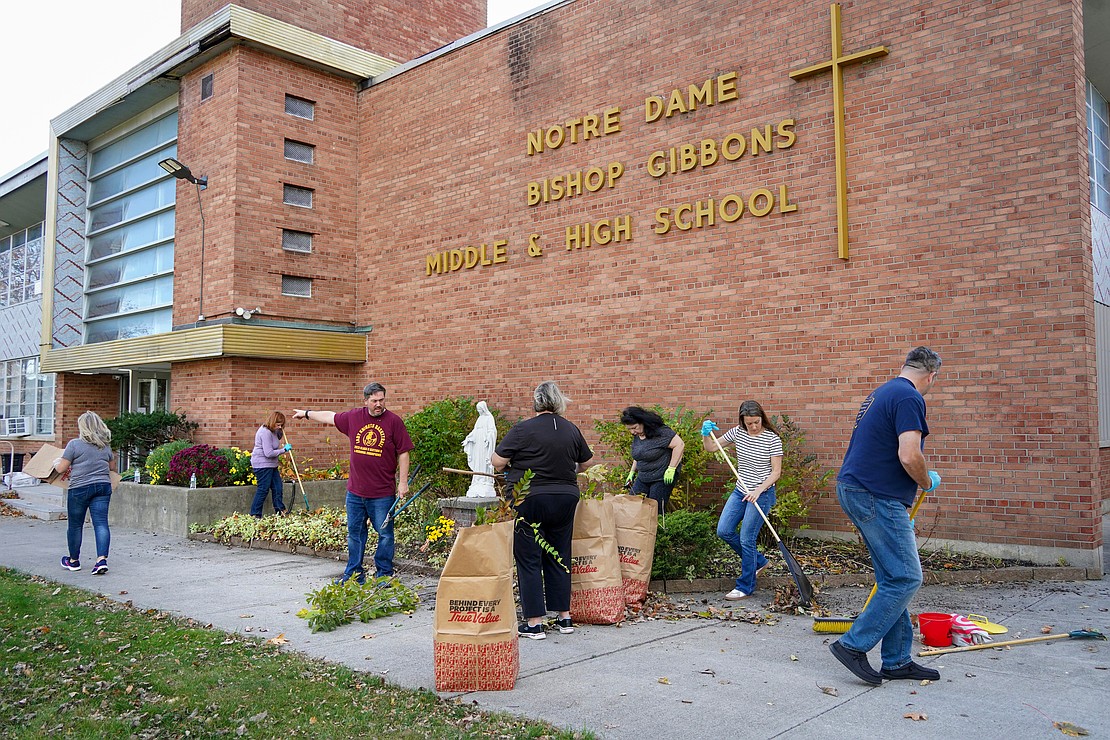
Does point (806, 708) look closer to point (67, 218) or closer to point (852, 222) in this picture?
point (852, 222)

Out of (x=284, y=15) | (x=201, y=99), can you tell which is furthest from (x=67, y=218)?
(x=284, y=15)

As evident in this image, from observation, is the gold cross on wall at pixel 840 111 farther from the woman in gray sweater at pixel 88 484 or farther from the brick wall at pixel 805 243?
the woman in gray sweater at pixel 88 484

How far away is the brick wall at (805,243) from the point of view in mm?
8164

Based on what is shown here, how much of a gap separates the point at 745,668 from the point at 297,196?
42.0 ft

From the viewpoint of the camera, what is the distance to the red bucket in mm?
5480

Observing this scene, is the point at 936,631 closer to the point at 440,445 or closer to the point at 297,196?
the point at 440,445

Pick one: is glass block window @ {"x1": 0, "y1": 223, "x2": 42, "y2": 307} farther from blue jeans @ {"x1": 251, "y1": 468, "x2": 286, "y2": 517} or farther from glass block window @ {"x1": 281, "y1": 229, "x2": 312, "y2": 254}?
blue jeans @ {"x1": 251, "y1": 468, "x2": 286, "y2": 517}

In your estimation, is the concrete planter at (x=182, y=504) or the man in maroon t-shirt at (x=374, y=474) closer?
the man in maroon t-shirt at (x=374, y=474)

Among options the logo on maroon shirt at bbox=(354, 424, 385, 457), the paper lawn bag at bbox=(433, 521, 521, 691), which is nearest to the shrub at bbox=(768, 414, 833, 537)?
the logo on maroon shirt at bbox=(354, 424, 385, 457)

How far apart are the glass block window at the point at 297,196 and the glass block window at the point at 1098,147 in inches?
522

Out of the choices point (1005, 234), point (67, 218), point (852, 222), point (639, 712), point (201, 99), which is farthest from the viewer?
point (67, 218)

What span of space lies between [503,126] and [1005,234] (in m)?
7.76

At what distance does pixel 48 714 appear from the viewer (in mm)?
4422

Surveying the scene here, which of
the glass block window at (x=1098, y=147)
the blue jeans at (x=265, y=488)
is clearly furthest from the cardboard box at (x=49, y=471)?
the glass block window at (x=1098, y=147)
